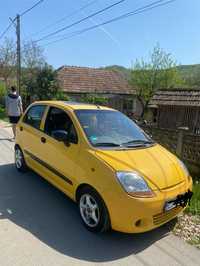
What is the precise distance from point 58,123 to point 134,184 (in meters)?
1.96

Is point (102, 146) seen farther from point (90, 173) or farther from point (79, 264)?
point (79, 264)

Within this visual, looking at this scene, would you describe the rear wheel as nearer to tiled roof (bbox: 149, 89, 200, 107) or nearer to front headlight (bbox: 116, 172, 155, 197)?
front headlight (bbox: 116, 172, 155, 197)

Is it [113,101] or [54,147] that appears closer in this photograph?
[54,147]

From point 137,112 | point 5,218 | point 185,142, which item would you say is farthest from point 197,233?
point 137,112

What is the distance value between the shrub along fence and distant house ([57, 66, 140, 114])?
12968 mm

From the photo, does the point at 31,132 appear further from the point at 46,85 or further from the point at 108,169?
the point at 46,85

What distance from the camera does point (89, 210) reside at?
3.46 m

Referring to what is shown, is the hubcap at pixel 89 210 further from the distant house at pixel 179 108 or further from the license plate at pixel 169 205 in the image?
the distant house at pixel 179 108

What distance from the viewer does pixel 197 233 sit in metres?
3.66

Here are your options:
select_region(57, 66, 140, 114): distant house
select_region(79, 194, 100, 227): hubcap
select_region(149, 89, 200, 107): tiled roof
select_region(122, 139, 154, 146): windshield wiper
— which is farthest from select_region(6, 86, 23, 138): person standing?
select_region(57, 66, 140, 114): distant house

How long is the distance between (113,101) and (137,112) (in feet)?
18.2

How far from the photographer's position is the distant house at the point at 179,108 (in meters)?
12.5

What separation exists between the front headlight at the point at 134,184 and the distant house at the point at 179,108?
968cm

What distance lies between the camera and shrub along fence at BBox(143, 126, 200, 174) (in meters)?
6.64
